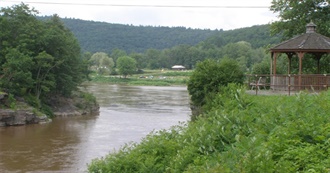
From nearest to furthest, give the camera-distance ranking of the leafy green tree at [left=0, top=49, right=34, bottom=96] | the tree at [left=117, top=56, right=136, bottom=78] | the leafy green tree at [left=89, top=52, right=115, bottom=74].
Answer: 1. the leafy green tree at [left=0, top=49, right=34, bottom=96]
2. the tree at [left=117, top=56, right=136, bottom=78]
3. the leafy green tree at [left=89, top=52, right=115, bottom=74]

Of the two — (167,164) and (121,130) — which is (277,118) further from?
(121,130)

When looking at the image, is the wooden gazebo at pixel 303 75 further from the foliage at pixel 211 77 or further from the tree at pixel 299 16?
the tree at pixel 299 16

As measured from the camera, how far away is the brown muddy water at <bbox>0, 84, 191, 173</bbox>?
80.3ft

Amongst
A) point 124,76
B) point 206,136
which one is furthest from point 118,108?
point 124,76

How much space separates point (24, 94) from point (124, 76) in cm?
8516

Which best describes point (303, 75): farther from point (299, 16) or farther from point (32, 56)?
point (32, 56)

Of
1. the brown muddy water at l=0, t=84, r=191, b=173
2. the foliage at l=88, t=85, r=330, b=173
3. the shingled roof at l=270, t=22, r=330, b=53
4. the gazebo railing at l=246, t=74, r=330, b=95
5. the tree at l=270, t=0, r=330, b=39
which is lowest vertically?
the brown muddy water at l=0, t=84, r=191, b=173

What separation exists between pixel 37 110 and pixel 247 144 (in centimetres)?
3551

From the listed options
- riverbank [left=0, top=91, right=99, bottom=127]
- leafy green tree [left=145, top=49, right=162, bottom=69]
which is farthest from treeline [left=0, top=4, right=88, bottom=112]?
leafy green tree [left=145, top=49, right=162, bottom=69]

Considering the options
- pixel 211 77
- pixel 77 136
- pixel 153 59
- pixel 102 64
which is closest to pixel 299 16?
pixel 211 77

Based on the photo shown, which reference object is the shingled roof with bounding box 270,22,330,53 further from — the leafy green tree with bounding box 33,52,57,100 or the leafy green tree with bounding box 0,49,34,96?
the leafy green tree with bounding box 33,52,57,100

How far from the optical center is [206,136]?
12070 mm

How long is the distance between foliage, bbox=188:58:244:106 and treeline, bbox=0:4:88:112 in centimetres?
1859

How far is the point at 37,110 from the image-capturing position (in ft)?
137
